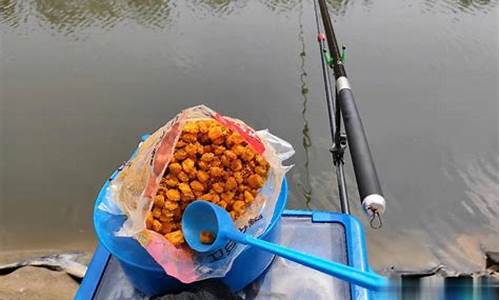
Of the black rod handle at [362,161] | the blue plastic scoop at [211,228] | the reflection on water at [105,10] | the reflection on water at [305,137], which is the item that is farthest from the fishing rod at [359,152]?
the reflection on water at [105,10]

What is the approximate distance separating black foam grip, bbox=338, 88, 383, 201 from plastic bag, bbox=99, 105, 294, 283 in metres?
0.17

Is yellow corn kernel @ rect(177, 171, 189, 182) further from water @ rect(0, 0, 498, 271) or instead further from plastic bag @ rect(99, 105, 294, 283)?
water @ rect(0, 0, 498, 271)

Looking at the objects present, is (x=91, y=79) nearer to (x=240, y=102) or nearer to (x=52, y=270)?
(x=240, y=102)

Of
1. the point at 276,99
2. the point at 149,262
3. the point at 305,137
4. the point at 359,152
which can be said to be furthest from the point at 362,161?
the point at 276,99

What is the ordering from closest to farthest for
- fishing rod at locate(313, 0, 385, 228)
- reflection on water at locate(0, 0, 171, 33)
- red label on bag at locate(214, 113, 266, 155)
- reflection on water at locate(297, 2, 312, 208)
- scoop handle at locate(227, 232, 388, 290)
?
scoop handle at locate(227, 232, 388, 290) < fishing rod at locate(313, 0, 385, 228) < red label on bag at locate(214, 113, 266, 155) < reflection on water at locate(297, 2, 312, 208) < reflection on water at locate(0, 0, 171, 33)

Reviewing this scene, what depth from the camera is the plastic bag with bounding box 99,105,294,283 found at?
2.94 ft

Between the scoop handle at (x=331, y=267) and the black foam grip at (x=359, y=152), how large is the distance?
116 mm

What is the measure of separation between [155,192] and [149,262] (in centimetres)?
13

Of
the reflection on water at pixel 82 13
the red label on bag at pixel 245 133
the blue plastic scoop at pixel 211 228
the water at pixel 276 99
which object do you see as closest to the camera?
the blue plastic scoop at pixel 211 228

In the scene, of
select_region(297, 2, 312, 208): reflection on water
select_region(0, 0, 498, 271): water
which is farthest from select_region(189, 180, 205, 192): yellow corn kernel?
select_region(297, 2, 312, 208): reflection on water

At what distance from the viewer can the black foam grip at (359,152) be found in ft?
2.50

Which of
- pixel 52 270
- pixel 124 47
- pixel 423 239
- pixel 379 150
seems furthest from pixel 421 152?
pixel 124 47

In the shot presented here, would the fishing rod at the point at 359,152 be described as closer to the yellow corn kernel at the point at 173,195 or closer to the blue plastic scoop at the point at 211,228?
the blue plastic scoop at the point at 211,228

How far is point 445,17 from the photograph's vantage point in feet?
14.5
